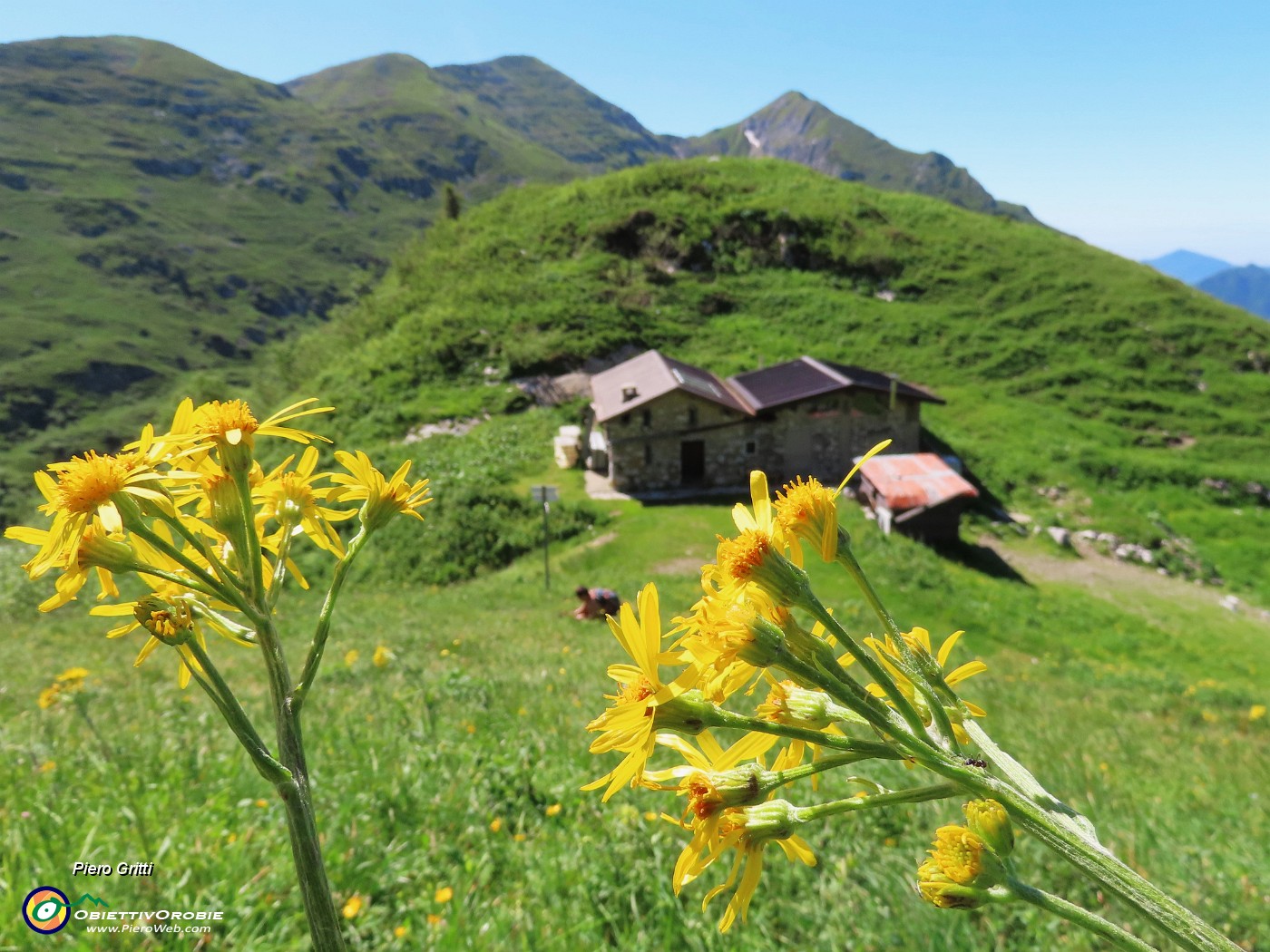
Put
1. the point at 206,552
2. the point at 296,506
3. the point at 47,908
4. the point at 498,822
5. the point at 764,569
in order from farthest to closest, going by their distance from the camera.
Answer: the point at 498,822 → the point at 47,908 → the point at 296,506 → the point at 206,552 → the point at 764,569

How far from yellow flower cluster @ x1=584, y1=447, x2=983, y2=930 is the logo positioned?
255 centimetres

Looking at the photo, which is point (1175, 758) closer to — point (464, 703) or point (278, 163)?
point (464, 703)

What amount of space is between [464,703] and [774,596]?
17.4 ft

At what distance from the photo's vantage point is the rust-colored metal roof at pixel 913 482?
20469 millimetres

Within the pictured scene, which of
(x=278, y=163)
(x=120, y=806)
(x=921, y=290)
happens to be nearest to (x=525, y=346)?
(x=921, y=290)

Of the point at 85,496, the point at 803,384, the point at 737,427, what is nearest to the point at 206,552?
the point at 85,496

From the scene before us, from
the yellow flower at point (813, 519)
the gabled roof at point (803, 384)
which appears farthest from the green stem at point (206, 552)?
the gabled roof at point (803, 384)

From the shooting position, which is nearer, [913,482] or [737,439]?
[913,482]

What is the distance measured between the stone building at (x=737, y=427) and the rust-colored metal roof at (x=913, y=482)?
2.28 meters

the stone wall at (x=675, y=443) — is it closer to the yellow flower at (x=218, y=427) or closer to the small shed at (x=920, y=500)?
the small shed at (x=920, y=500)

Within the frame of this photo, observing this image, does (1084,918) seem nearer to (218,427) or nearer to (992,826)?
(992,826)

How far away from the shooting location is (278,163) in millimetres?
180250

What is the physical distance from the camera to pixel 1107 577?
69.3 ft

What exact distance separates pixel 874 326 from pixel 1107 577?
73.9 ft
